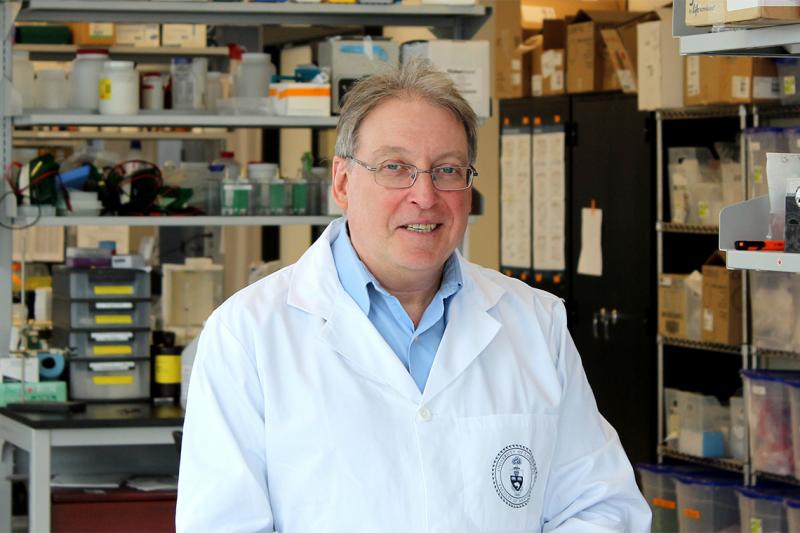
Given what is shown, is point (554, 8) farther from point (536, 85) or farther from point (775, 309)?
point (775, 309)

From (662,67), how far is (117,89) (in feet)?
7.64

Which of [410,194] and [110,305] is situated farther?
[110,305]

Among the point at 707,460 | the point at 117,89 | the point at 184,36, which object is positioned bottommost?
the point at 707,460

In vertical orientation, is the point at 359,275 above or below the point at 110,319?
above

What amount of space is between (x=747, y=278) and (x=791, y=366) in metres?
0.52

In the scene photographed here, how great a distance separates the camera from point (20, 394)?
4121mm

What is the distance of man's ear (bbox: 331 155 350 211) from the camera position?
194 centimetres

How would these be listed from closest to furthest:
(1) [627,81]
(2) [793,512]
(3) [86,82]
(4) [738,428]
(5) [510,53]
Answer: (3) [86,82] → (2) [793,512] → (4) [738,428] → (1) [627,81] → (5) [510,53]

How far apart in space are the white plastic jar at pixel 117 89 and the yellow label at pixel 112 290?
1.93 feet

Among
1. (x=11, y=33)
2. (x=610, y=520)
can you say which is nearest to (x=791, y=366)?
(x=11, y=33)

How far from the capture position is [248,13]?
14.5ft

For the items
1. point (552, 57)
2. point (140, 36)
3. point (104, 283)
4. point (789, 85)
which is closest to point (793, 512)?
point (789, 85)

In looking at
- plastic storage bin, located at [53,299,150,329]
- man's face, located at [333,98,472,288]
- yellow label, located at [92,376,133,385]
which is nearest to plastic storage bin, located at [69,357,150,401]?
yellow label, located at [92,376,133,385]

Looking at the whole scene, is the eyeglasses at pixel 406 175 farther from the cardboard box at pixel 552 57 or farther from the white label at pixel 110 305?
the cardboard box at pixel 552 57
